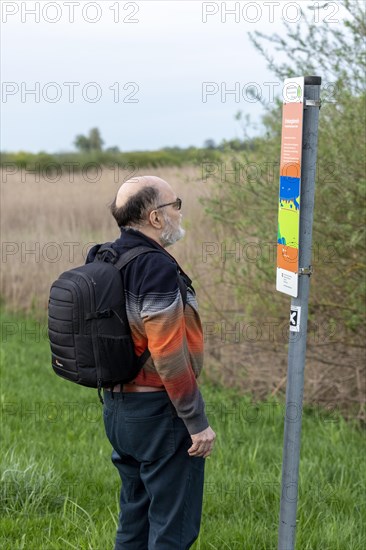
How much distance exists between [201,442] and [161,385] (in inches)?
10.5

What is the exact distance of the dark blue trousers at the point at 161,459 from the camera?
323 centimetres

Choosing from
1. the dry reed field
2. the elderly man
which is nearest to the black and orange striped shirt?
the elderly man

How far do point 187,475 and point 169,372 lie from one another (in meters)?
0.47

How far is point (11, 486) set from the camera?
15.6 feet

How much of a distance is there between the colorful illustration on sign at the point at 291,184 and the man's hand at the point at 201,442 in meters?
0.62

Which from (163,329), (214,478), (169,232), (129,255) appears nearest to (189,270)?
(214,478)

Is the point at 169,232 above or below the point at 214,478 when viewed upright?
above

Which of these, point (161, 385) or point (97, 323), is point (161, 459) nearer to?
point (161, 385)

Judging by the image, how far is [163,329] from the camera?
3.05 meters

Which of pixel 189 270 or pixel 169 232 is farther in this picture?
pixel 189 270

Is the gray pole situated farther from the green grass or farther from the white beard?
the green grass

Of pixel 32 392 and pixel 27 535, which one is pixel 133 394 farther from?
pixel 32 392

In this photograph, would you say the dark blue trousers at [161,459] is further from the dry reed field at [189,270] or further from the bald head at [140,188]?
the dry reed field at [189,270]

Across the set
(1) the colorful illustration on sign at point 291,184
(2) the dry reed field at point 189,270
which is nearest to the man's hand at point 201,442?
(1) the colorful illustration on sign at point 291,184
